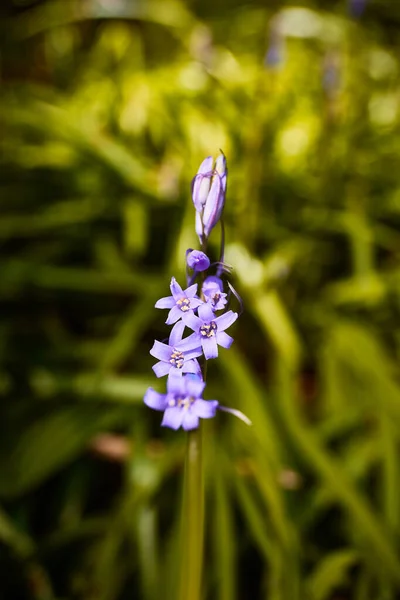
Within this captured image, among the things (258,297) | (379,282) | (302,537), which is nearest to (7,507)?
(302,537)

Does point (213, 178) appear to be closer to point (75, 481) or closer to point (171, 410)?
point (171, 410)

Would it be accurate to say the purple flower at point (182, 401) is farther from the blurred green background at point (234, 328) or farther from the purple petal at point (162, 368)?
the blurred green background at point (234, 328)

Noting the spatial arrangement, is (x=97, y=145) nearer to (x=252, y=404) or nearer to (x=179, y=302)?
(x=252, y=404)

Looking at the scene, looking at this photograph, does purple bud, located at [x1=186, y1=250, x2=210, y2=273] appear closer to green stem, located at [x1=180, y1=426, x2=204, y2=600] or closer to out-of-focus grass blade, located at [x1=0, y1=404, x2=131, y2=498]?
green stem, located at [x1=180, y1=426, x2=204, y2=600]

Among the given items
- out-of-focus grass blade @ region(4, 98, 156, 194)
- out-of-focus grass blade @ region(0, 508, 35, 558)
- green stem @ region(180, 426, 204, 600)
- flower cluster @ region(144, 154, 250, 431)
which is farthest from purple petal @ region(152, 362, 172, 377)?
out-of-focus grass blade @ region(4, 98, 156, 194)

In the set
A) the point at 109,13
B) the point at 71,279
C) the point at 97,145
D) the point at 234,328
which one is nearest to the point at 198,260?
the point at 234,328
